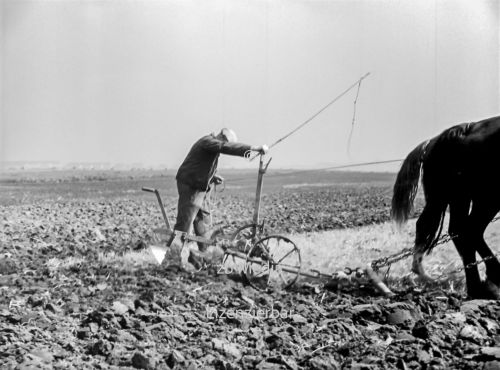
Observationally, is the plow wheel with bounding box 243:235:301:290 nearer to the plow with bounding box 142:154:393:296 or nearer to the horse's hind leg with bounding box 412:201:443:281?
the plow with bounding box 142:154:393:296

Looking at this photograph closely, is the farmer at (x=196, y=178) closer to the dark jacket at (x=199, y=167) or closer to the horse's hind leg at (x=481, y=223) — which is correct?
the dark jacket at (x=199, y=167)

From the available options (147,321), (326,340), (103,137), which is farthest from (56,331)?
(103,137)

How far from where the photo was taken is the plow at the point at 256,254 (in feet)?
16.2

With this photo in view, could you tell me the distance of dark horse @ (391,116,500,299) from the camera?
4.80 m

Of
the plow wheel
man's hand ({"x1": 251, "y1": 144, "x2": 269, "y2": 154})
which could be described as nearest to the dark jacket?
man's hand ({"x1": 251, "y1": 144, "x2": 269, "y2": 154})

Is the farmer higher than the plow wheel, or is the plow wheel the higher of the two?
the farmer

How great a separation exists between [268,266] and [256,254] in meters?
0.13

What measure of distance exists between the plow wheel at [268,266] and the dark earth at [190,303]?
11 centimetres

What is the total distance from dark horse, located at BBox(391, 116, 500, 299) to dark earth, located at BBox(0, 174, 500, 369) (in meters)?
0.31

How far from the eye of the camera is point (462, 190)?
16.0ft

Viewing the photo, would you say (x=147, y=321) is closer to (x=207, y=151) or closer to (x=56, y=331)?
(x=56, y=331)

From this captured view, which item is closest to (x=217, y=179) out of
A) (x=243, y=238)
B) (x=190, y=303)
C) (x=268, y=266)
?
(x=243, y=238)

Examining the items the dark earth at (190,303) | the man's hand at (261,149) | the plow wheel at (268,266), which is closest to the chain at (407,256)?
the dark earth at (190,303)

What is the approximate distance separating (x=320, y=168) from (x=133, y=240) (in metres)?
1.64
